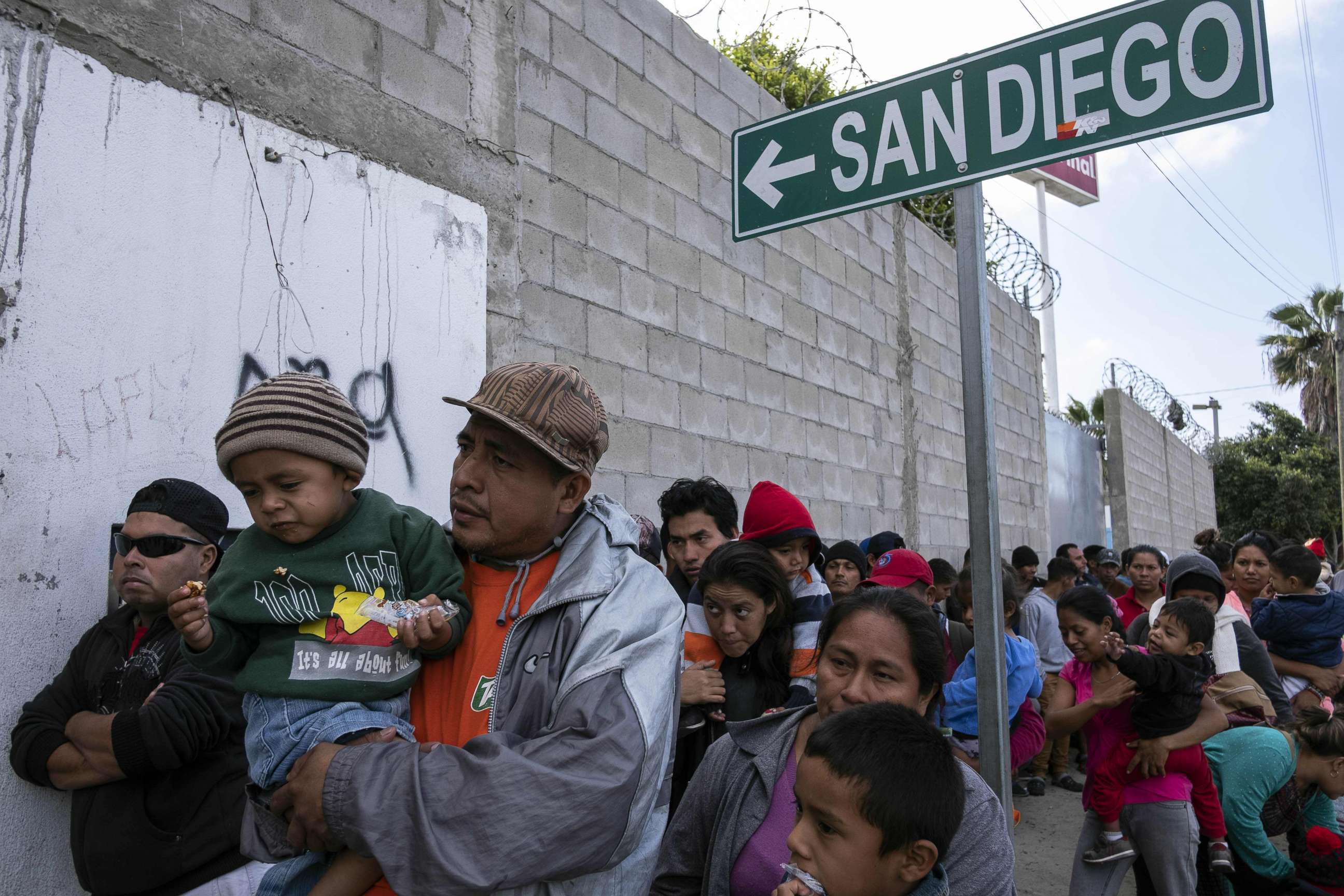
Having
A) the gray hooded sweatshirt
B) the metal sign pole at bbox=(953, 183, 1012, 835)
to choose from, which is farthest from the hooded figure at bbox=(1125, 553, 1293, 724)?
the gray hooded sweatshirt

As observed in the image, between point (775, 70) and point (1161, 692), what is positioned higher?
point (775, 70)

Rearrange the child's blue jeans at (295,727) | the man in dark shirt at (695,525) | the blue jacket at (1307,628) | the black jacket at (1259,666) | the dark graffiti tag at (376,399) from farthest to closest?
1. the blue jacket at (1307,628)
2. the black jacket at (1259,666)
3. the man in dark shirt at (695,525)
4. the dark graffiti tag at (376,399)
5. the child's blue jeans at (295,727)

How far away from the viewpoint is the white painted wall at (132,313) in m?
2.62

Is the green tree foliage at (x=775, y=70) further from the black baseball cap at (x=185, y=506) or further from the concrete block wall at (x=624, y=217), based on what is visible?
the black baseball cap at (x=185, y=506)

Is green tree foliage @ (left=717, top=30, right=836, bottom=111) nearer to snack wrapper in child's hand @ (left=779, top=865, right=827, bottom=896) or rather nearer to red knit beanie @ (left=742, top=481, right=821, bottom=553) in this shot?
red knit beanie @ (left=742, top=481, right=821, bottom=553)

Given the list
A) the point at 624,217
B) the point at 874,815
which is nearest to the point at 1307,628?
the point at 624,217

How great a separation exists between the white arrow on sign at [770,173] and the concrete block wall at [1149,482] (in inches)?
399

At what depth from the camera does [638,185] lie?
545cm

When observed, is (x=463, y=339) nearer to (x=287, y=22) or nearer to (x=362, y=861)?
(x=287, y=22)

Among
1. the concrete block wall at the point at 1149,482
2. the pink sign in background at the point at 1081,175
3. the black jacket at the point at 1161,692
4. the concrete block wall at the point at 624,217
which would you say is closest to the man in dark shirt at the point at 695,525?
the concrete block wall at the point at 624,217

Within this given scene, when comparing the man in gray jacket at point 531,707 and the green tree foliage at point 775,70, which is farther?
the green tree foliage at point 775,70

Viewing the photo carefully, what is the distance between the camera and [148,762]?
249 centimetres

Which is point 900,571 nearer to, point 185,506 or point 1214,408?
point 185,506

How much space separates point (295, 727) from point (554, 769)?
0.50m
